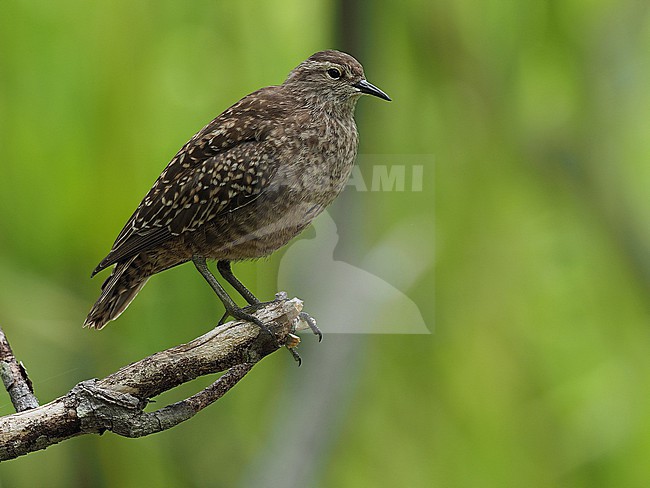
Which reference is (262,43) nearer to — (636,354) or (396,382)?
(396,382)

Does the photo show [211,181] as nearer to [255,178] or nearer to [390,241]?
[255,178]

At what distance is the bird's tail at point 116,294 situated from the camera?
1596 millimetres

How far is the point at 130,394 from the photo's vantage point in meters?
1.38

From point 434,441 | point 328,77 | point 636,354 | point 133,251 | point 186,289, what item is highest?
point 328,77

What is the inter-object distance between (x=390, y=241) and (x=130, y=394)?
0.63m

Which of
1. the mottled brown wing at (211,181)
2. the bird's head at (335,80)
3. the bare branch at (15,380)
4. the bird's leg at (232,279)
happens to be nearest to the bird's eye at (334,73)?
the bird's head at (335,80)

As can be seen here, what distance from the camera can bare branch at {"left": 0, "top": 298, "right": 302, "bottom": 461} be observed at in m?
1.36

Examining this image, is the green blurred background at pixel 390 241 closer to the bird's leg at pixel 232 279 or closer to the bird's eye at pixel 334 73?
the bird's leg at pixel 232 279

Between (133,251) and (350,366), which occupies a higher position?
(133,251)

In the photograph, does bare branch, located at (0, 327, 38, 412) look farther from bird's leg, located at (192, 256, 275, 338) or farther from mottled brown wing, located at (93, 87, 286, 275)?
bird's leg, located at (192, 256, 275, 338)

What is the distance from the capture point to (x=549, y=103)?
1847mm

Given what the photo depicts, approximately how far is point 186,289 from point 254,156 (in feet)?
1.14

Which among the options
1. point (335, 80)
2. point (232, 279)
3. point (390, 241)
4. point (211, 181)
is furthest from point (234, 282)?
point (335, 80)

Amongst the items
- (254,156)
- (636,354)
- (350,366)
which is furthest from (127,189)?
(636,354)
